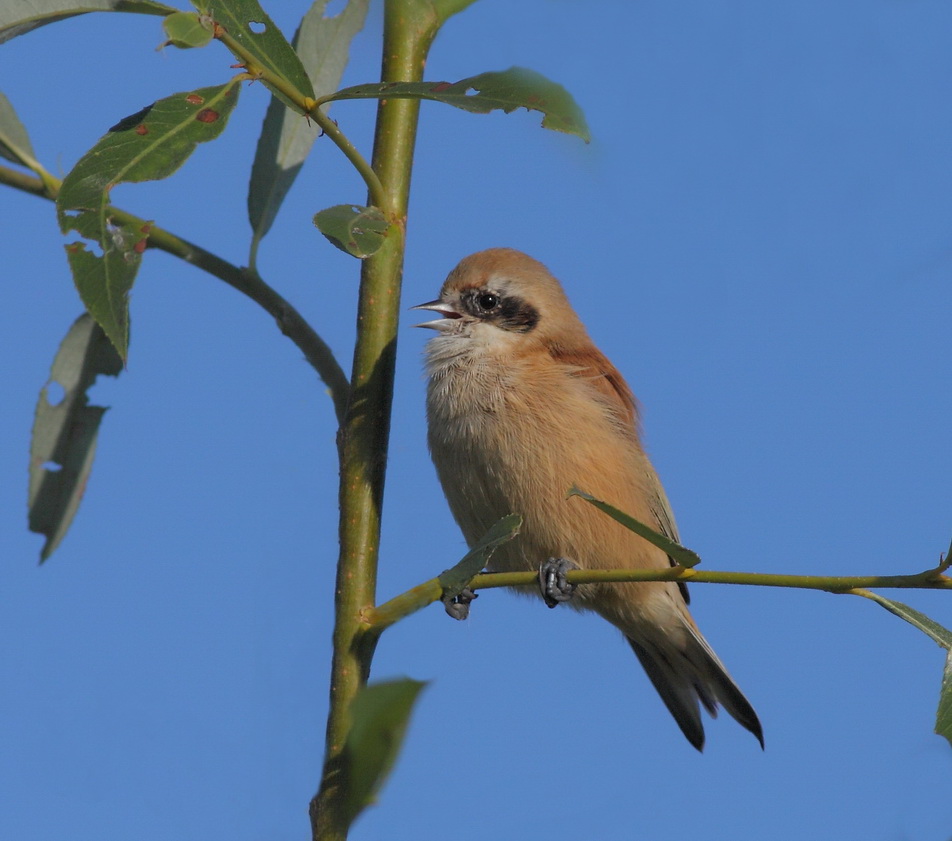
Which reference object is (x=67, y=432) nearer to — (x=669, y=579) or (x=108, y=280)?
(x=108, y=280)

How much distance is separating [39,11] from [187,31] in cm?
60

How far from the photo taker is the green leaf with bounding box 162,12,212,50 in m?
2.11

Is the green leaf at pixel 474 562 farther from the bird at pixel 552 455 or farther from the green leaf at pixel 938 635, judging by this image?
the bird at pixel 552 455

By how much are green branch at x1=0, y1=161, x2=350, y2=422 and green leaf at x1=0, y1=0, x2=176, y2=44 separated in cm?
38

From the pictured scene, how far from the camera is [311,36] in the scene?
11.3ft

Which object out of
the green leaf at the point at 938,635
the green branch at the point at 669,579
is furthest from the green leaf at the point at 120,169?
the green leaf at the point at 938,635

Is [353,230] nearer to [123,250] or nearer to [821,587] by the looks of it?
[123,250]

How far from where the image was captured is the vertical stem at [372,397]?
2223 mm

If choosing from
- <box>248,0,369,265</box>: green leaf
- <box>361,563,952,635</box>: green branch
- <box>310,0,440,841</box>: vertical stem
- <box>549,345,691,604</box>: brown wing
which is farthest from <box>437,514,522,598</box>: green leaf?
<box>549,345,691,604</box>: brown wing

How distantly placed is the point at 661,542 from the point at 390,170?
1089mm

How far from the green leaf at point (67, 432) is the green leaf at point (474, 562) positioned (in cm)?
172

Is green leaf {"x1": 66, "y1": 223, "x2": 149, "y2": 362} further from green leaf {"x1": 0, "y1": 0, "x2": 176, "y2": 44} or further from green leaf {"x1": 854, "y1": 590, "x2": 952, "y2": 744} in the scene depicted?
green leaf {"x1": 854, "y1": 590, "x2": 952, "y2": 744}

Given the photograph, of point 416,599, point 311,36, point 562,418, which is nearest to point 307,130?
point 311,36

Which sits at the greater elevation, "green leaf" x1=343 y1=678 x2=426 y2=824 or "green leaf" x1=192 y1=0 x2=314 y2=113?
"green leaf" x1=192 y1=0 x2=314 y2=113
